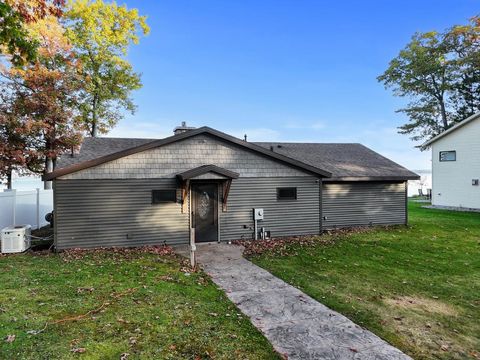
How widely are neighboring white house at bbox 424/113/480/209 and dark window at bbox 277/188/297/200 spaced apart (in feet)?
45.8

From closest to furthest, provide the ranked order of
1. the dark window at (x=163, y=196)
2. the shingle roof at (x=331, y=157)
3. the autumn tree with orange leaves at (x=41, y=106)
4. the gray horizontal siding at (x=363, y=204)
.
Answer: the dark window at (x=163, y=196) → the shingle roof at (x=331, y=157) → the gray horizontal siding at (x=363, y=204) → the autumn tree with orange leaves at (x=41, y=106)

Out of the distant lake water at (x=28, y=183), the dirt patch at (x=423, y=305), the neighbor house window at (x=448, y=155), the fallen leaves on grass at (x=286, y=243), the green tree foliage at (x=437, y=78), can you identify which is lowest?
the dirt patch at (x=423, y=305)

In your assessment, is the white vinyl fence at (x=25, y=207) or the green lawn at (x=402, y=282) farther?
the white vinyl fence at (x=25, y=207)

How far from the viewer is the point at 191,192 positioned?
433 inches

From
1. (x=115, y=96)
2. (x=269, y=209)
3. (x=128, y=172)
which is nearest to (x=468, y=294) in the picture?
(x=269, y=209)

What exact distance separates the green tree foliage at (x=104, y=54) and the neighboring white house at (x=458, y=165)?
2297cm

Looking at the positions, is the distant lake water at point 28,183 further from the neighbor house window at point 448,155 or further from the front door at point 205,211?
the neighbor house window at point 448,155

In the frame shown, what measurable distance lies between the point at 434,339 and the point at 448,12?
31.4m

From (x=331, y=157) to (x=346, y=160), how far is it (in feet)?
2.34

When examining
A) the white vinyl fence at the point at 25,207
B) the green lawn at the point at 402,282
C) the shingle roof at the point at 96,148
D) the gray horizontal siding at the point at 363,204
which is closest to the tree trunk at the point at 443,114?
the gray horizontal siding at the point at 363,204

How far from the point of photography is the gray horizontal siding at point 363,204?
1348 cm

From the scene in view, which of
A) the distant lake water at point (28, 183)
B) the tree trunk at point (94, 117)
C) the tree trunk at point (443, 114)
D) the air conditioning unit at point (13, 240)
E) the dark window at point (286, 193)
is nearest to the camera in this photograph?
the air conditioning unit at point (13, 240)

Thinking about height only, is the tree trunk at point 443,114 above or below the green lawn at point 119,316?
above

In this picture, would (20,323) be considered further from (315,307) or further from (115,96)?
(115,96)
